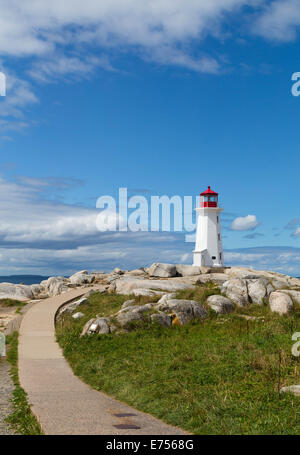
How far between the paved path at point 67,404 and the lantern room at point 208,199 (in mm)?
31874

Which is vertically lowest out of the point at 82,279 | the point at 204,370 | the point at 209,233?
the point at 204,370

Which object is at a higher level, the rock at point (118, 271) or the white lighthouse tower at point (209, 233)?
the white lighthouse tower at point (209, 233)

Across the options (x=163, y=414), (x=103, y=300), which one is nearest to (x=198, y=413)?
(x=163, y=414)

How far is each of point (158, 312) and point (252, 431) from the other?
12.5 meters

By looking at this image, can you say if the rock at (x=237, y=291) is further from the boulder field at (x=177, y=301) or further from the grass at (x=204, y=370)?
the grass at (x=204, y=370)

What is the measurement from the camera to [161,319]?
66.3 ft

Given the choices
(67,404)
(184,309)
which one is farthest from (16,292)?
(67,404)

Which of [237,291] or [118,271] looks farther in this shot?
[118,271]

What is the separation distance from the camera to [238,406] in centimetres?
999

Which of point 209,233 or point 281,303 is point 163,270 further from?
point 281,303

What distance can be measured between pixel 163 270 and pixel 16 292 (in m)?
14.1

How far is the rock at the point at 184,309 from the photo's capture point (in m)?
20.9

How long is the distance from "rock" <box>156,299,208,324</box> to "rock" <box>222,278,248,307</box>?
3751mm

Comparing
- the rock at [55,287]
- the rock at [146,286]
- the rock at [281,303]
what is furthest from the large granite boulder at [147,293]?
the rock at [55,287]
